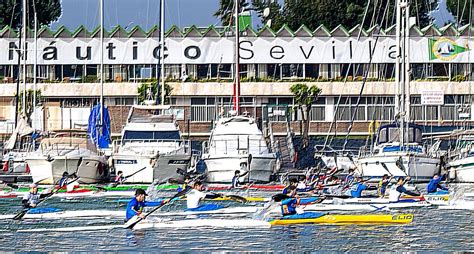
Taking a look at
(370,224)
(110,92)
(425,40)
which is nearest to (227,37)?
(110,92)

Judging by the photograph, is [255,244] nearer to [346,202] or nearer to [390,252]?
[390,252]

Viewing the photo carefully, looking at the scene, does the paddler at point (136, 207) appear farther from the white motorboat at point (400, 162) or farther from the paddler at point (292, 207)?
the white motorboat at point (400, 162)

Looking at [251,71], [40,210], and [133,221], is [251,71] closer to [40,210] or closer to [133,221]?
[40,210]

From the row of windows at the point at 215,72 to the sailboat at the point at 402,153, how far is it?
2560 cm

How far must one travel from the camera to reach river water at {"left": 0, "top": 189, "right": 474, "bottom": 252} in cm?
2923

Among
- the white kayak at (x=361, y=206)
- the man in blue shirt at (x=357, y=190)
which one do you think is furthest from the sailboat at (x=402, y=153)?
the white kayak at (x=361, y=206)

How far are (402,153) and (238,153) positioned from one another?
25.7ft

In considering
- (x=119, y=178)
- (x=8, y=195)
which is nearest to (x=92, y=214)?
(x=8, y=195)

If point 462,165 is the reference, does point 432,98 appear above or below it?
above

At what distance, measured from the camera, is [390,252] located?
92.4ft

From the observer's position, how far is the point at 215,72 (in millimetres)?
79312

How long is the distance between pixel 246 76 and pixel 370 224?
4645 cm

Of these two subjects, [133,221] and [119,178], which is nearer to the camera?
[133,221]

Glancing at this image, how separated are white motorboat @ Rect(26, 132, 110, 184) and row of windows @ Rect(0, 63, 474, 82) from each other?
27820 millimetres
